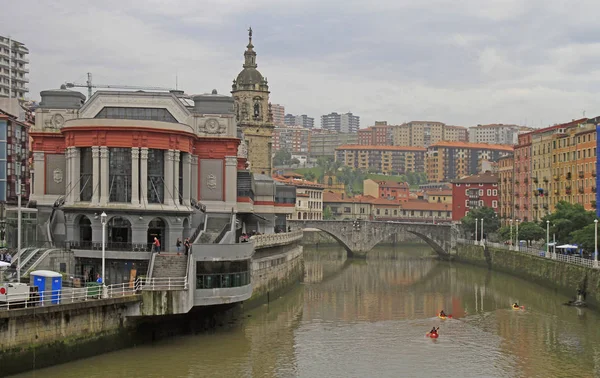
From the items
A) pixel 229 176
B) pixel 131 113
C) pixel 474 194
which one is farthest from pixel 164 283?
pixel 474 194

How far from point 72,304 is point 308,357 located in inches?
551

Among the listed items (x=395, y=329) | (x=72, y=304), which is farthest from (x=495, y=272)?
(x=72, y=304)

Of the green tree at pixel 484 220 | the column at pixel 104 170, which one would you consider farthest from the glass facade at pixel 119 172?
the green tree at pixel 484 220

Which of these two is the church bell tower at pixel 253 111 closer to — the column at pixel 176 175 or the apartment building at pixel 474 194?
the apartment building at pixel 474 194

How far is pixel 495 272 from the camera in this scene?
10712cm

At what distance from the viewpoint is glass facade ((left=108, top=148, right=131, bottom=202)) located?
5784 cm

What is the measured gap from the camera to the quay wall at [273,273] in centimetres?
6606

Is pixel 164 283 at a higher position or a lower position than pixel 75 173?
lower

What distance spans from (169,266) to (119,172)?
963cm

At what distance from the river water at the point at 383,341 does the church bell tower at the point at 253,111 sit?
2100 inches

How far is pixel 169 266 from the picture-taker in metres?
51.4

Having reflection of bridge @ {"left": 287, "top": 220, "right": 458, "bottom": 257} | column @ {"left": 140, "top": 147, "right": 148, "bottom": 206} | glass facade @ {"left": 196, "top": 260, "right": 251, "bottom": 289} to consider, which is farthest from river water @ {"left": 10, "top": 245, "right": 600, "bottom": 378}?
reflection of bridge @ {"left": 287, "top": 220, "right": 458, "bottom": 257}

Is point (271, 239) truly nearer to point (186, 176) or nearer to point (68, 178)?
point (186, 176)

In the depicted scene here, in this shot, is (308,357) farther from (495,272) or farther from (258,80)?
(258,80)
